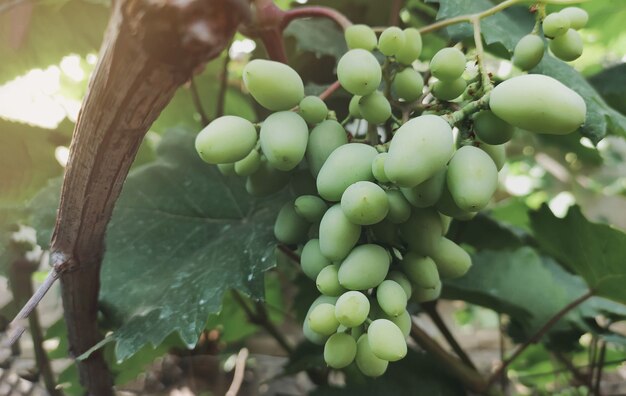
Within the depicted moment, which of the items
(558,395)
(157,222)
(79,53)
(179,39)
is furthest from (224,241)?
(558,395)

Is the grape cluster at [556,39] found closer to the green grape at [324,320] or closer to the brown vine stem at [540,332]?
the green grape at [324,320]

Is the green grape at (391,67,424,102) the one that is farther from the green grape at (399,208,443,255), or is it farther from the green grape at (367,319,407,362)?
the green grape at (367,319,407,362)

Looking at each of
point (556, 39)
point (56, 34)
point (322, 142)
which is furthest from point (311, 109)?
point (56, 34)

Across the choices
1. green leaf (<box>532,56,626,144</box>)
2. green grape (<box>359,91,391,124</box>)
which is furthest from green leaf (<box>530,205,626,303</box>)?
green grape (<box>359,91,391,124</box>)

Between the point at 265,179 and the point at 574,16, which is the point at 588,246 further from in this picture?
the point at 265,179

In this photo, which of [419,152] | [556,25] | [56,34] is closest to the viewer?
[419,152]

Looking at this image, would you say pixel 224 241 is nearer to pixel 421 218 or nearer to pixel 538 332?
pixel 421 218

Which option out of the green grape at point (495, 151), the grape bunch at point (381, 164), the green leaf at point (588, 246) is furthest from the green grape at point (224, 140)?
the green leaf at point (588, 246)
